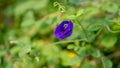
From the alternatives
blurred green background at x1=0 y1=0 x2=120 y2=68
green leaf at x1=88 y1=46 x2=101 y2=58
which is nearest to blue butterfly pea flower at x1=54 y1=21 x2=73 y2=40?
blurred green background at x1=0 y1=0 x2=120 y2=68

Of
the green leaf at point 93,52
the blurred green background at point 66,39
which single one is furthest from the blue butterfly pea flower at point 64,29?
the green leaf at point 93,52

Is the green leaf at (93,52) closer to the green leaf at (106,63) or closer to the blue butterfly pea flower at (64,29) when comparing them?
the green leaf at (106,63)

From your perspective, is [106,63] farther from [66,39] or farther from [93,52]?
[66,39]

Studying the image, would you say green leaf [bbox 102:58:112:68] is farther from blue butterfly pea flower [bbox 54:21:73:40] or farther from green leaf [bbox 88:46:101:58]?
blue butterfly pea flower [bbox 54:21:73:40]

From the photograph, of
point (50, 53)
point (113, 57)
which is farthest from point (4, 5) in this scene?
point (113, 57)

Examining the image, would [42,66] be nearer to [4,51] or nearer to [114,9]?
[4,51]
